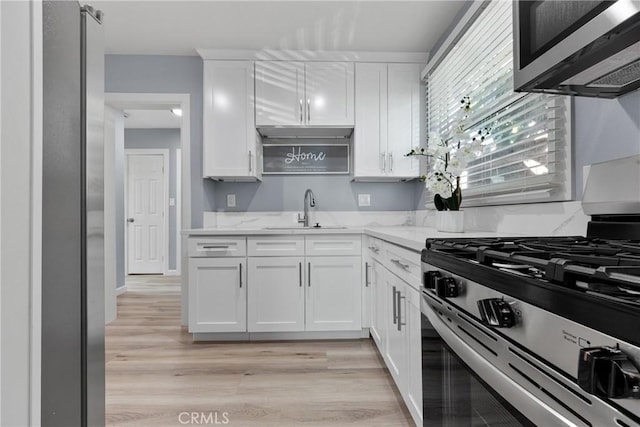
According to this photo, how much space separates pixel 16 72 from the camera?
1.42ft

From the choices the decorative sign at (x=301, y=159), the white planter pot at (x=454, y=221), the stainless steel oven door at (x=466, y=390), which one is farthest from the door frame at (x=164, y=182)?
the stainless steel oven door at (x=466, y=390)

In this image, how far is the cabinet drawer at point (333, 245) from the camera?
9.95 feet

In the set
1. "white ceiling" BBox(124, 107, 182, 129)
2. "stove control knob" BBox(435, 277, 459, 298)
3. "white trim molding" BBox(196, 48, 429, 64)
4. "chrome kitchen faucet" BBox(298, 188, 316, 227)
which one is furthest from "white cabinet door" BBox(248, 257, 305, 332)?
"white ceiling" BBox(124, 107, 182, 129)

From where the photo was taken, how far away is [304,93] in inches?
131

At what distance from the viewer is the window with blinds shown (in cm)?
162

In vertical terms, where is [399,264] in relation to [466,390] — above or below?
above

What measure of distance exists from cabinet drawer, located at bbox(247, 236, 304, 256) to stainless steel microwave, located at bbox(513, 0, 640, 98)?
6.66ft

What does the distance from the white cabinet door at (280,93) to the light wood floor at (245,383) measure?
1830 millimetres

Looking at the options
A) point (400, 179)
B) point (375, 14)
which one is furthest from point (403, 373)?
point (375, 14)

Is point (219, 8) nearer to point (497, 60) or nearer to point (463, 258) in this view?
point (497, 60)

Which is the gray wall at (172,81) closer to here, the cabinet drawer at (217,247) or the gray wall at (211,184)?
the gray wall at (211,184)

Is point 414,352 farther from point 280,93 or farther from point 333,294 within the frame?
point 280,93

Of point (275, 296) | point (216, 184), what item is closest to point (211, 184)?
point (216, 184)

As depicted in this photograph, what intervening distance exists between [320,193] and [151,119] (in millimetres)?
3501
